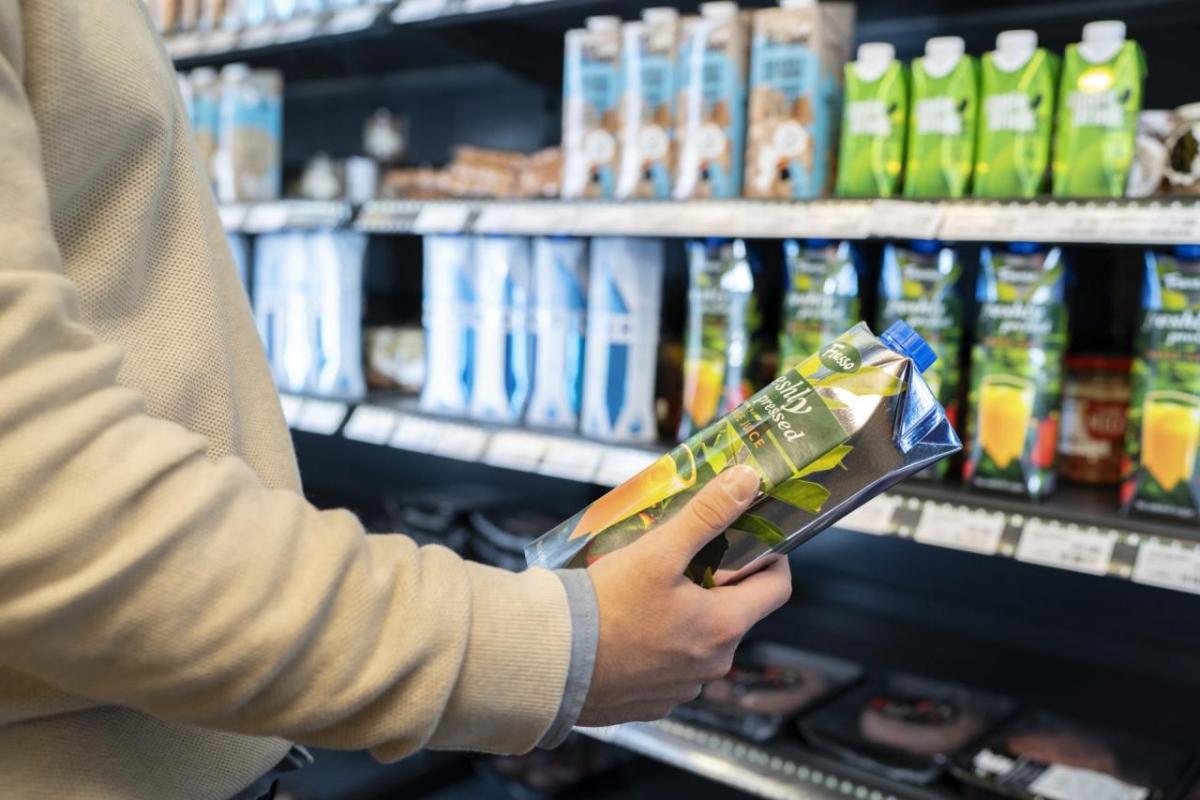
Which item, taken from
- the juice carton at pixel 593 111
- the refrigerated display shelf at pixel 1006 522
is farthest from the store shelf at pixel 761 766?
the juice carton at pixel 593 111

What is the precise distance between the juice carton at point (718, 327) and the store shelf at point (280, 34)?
0.87 m

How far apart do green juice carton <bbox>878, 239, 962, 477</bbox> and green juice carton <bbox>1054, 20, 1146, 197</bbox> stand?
20 cm

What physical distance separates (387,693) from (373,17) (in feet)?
5.70

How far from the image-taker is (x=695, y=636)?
763mm

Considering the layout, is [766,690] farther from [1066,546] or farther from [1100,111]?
[1100,111]

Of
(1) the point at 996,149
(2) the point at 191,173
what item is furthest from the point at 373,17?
(2) the point at 191,173

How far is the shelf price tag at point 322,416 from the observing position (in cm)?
214

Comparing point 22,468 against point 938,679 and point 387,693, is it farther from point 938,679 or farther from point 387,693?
point 938,679

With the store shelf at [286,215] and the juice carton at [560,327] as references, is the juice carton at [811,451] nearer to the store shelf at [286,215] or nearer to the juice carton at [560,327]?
the juice carton at [560,327]

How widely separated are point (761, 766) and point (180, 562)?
124 cm

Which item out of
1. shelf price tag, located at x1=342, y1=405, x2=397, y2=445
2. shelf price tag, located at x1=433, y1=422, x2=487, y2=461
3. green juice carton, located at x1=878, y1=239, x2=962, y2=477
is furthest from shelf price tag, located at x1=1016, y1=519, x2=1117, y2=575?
shelf price tag, located at x1=342, y1=405, x2=397, y2=445

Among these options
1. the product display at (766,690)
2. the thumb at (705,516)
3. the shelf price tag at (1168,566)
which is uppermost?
the thumb at (705,516)

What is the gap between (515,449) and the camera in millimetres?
1879

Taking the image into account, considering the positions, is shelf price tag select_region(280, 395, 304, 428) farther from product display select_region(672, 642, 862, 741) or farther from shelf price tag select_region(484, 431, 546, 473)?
product display select_region(672, 642, 862, 741)
